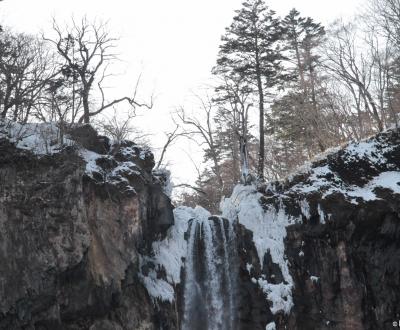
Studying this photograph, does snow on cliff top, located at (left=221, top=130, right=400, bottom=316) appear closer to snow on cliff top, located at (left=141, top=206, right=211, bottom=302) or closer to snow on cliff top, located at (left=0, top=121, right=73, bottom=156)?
snow on cliff top, located at (left=141, top=206, right=211, bottom=302)

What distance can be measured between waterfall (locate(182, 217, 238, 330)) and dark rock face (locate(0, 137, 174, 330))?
111cm

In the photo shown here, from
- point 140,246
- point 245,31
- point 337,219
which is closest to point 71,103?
point 140,246

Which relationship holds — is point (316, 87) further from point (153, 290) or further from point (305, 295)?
point (153, 290)

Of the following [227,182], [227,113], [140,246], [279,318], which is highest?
[227,113]

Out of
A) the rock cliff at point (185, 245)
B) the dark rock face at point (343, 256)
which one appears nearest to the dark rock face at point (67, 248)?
the rock cliff at point (185, 245)

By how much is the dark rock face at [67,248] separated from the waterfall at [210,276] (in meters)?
1.11

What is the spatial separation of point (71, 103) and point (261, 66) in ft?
30.4

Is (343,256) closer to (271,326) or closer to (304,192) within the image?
(304,192)

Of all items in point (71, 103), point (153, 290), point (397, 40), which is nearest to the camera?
point (153, 290)

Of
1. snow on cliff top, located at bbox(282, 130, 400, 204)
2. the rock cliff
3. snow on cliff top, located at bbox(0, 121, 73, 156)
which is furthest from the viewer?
snow on cliff top, located at bbox(282, 130, 400, 204)

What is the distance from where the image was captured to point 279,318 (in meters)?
14.7

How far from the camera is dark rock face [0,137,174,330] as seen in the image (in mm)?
11906

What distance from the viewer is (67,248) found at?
12.5 metres

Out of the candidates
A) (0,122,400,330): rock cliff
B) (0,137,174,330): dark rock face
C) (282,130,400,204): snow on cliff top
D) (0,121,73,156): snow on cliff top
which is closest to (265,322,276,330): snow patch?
(0,122,400,330): rock cliff
